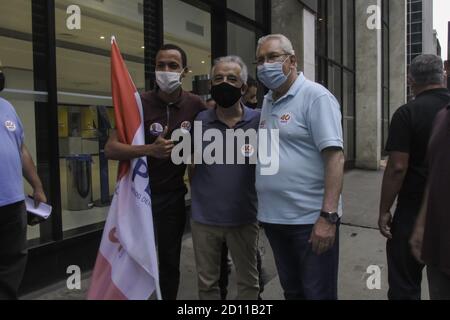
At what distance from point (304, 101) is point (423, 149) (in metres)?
1.01

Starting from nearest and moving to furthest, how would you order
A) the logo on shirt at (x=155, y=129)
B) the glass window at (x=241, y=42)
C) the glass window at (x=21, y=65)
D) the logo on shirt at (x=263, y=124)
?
the logo on shirt at (x=263, y=124)
the logo on shirt at (x=155, y=129)
the glass window at (x=21, y=65)
the glass window at (x=241, y=42)

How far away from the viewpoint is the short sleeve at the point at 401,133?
293 cm

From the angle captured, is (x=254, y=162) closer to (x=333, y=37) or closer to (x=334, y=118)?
(x=334, y=118)

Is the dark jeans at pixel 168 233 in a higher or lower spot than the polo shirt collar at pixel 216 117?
lower

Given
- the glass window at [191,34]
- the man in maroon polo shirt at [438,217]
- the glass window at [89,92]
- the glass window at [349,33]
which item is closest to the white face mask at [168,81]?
the man in maroon polo shirt at [438,217]

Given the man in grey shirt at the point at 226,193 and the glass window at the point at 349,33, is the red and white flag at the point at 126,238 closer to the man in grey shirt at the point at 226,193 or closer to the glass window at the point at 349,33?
the man in grey shirt at the point at 226,193

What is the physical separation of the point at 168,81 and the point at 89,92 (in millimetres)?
2644

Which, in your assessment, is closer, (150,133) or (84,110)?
(150,133)

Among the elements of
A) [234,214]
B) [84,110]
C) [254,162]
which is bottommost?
[234,214]

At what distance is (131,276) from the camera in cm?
254

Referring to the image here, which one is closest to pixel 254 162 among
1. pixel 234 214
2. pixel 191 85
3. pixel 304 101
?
pixel 234 214

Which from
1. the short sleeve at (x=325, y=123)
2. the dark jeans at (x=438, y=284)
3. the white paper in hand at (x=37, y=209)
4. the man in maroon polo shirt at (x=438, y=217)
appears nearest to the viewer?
the man in maroon polo shirt at (x=438, y=217)

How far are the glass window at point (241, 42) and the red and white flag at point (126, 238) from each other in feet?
16.0

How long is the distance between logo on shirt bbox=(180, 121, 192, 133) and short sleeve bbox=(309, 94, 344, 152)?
2.93 ft
